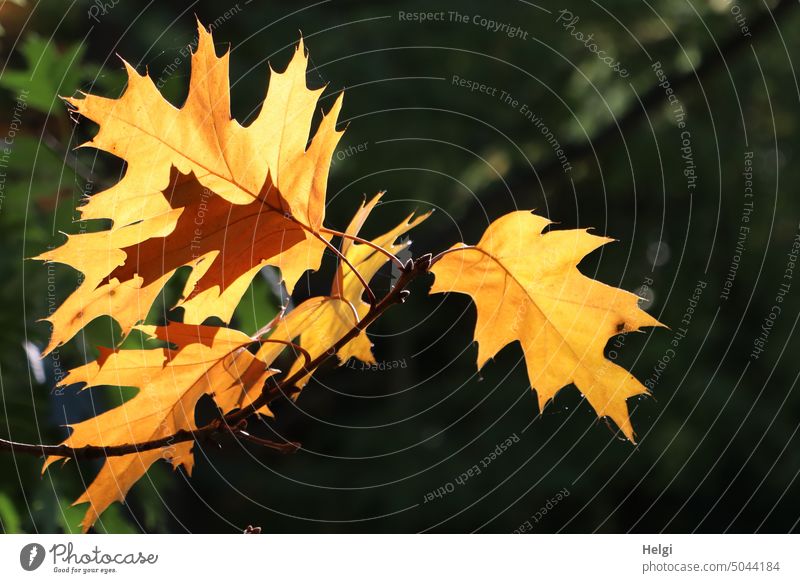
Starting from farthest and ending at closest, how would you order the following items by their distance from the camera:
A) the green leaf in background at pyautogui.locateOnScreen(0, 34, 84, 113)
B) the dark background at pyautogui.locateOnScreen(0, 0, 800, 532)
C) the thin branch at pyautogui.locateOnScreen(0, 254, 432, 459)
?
the dark background at pyautogui.locateOnScreen(0, 0, 800, 532) < the green leaf in background at pyautogui.locateOnScreen(0, 34, 84, 113) < the thin branch at pyautogui.locateOnScreen(0, 254, 432, 459)

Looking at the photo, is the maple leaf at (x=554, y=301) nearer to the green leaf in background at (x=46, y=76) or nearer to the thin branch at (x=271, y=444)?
the thin branch at (x=271, y=444)

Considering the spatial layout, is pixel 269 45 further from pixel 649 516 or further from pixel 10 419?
pixel 649 516

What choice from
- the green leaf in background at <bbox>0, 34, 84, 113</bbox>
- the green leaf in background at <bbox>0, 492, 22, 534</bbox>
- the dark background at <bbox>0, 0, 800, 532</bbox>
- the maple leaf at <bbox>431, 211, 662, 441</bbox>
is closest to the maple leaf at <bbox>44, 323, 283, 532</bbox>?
the maple leaf at <bbox>431, 211, 662, 441</bbox>

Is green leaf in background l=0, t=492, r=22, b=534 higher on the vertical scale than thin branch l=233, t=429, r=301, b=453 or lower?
lower

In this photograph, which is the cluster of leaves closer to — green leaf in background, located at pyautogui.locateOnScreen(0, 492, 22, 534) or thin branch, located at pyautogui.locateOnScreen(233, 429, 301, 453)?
thin branch, located at pyautogui.locateOnScreen(233, 429, 301, 453)

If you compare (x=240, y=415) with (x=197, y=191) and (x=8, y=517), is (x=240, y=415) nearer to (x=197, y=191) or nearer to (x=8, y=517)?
(x=197, y=191)

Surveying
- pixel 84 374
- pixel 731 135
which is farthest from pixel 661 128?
pixel 84 374
